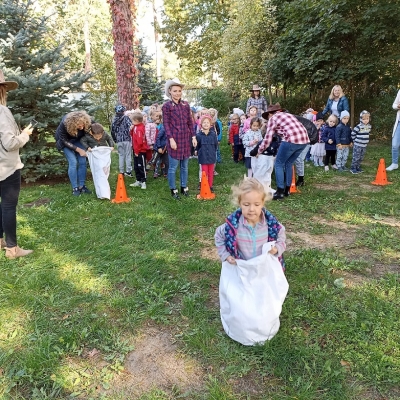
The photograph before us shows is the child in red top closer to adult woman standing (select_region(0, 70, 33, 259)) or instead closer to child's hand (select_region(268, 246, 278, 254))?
adult woman standing (select_region(0, 70, 33, 259))

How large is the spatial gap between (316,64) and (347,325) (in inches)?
436

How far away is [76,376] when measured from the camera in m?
2.34

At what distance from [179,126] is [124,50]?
4971 millimetres

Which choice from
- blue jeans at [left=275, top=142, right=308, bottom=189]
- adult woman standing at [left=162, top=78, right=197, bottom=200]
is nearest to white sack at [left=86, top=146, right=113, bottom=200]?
adult woman standing at [left=162, top=78, right=197, bottom=200]

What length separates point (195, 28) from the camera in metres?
30.2

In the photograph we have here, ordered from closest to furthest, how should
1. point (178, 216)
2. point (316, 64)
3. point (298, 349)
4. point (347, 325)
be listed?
point (298, 349) < point (347, 325) < point (178, 216) < point (316, 64)

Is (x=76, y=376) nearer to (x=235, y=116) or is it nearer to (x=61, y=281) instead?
(x=61, y=281)

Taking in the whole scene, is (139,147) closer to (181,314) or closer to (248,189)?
(181,314)

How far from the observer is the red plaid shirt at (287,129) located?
18.5 ft

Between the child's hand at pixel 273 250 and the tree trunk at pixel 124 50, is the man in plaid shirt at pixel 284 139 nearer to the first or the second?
the child's hand at pixel 273 250

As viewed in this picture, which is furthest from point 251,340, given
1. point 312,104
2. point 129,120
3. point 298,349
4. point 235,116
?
point 312,104

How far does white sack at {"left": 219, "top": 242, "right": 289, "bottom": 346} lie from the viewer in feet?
7.94

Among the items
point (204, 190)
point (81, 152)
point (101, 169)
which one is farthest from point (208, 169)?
point (81, 152)

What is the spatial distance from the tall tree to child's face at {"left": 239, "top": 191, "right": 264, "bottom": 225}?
2674 cm
